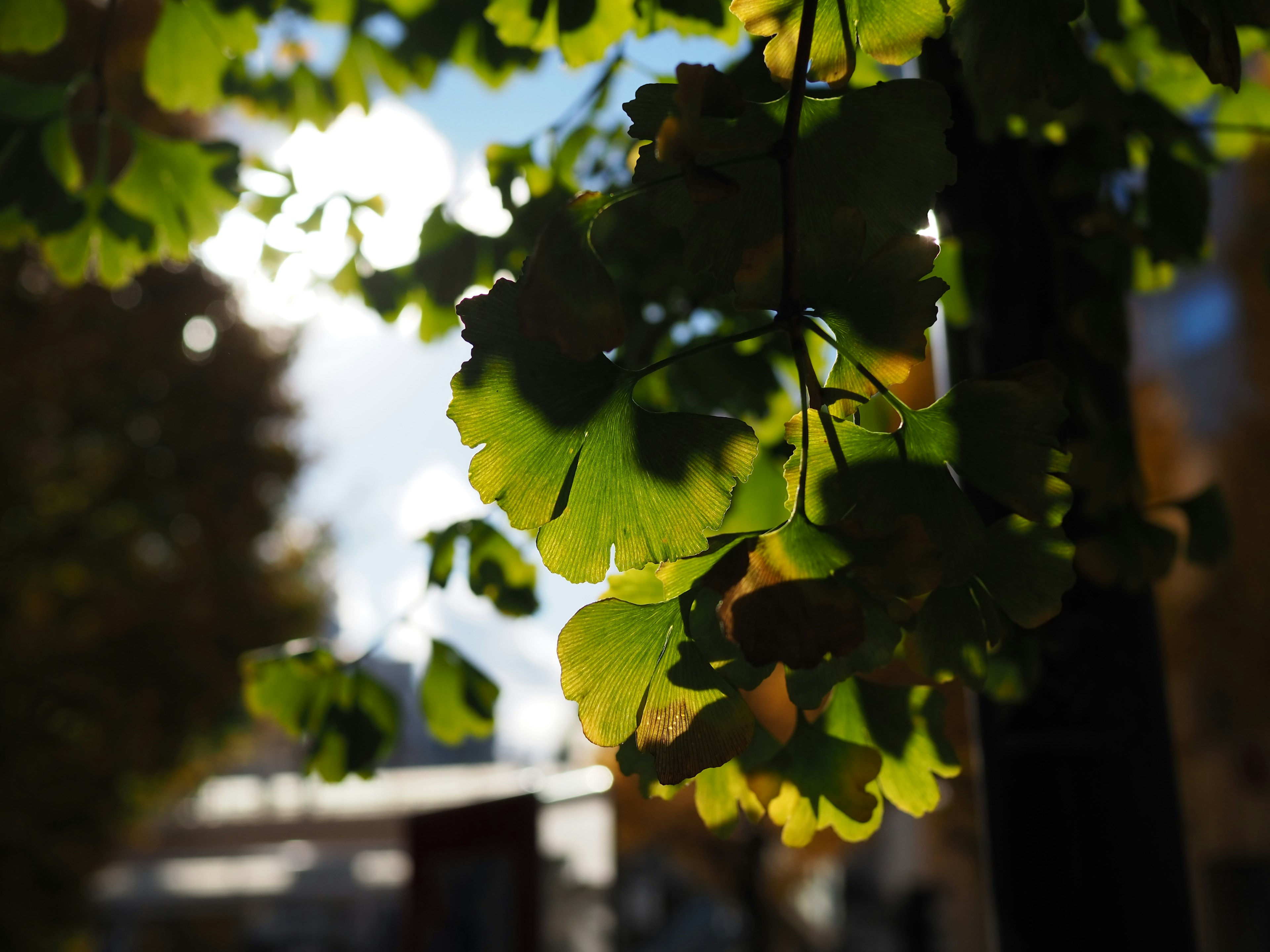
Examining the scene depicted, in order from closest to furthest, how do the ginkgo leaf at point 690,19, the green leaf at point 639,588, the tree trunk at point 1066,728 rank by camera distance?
the green leaf at point 639,588 < the ginkgo leaf at point 690,19 < the tree trunk at point 1066,728

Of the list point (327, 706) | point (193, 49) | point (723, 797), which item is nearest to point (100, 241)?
point (193, 49)

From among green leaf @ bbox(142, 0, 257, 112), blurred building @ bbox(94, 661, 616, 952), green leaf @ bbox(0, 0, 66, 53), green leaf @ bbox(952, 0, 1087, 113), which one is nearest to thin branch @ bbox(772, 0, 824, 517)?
green leaf @ bbox(952, 0, 1087, 113)

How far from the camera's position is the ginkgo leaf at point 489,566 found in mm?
1075

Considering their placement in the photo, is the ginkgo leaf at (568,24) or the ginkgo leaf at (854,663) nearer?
the ginkgo leaf at (854,663)

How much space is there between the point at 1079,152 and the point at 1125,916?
810 mm

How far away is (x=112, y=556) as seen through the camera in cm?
739

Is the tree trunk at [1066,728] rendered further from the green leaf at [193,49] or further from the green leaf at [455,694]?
the green leaf at [193,49]

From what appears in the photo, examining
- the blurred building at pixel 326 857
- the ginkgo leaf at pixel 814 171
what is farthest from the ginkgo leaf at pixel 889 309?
the blurred building at pixel 326 857

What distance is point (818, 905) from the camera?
25.7m

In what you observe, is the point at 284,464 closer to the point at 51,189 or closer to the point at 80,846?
the point at 80,846

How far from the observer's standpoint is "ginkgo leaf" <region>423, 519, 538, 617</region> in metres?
1.08

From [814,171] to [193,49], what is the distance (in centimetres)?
109

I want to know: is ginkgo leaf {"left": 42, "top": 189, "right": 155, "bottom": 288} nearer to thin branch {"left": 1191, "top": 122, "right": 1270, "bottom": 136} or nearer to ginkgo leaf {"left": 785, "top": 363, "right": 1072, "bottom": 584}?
ginkgo leaf {"left": 785, "top": 363, "right": 1072, "bottom": 584}

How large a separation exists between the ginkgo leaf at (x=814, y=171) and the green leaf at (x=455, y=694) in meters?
0.79
